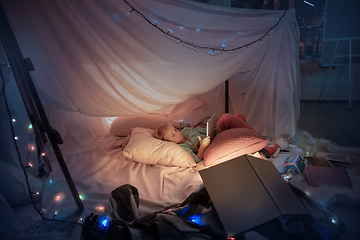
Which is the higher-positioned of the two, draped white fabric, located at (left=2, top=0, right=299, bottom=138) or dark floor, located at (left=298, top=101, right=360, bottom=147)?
draped white fabric, located at (left=2, top=0, right=299, bottom=138)

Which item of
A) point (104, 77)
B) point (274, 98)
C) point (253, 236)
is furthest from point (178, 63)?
point (274, 98)

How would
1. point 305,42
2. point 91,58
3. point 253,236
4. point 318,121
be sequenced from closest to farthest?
point 253,236, point 91,58, point 318,121, point 305,42

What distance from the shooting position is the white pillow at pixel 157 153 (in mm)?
1502

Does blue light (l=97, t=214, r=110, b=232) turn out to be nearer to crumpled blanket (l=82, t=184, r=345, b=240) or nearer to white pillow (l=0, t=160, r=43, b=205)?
crumpled blanket (l=82, t=184, r=345, b=240)

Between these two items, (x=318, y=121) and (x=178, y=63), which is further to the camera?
(x=318, y=121)

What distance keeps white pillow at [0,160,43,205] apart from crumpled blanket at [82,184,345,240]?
0.52 metres

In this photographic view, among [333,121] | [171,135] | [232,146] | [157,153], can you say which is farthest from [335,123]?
[157,153]

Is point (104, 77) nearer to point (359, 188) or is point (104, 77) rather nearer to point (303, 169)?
point (303, 169)

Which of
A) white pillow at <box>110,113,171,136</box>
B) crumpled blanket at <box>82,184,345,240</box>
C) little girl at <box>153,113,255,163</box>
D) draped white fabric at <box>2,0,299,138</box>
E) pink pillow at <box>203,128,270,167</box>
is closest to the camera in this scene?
crumpled blanket at <box>82,184,345,240</box>

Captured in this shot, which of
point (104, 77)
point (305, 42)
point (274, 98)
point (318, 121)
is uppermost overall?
point (305, 42)

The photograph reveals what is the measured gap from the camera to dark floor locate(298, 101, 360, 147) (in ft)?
7.23

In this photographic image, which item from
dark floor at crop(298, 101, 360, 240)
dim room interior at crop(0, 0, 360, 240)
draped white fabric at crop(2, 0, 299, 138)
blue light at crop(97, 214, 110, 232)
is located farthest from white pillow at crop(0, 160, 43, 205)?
→ dark floor at crop(298, 101, 360, 240)

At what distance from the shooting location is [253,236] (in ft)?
2.92

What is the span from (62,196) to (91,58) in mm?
887
